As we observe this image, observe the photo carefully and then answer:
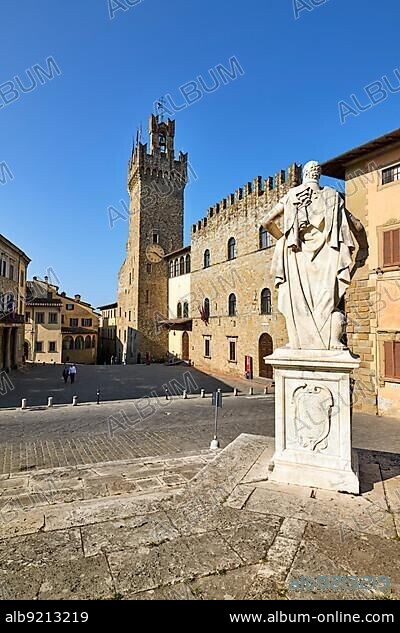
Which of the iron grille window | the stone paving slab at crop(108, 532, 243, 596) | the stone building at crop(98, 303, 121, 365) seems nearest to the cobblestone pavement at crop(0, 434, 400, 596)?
the stone paving slab at crop(108, 532, 243, 596)

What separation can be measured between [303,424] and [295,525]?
1.12 meters

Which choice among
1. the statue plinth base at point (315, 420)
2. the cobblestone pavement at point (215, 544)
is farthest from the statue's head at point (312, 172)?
the cobblestone pavement at point (215, 544)

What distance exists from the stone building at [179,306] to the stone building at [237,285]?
6.74ft

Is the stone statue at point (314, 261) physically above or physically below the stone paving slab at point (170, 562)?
above

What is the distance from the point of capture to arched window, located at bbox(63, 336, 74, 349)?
4994cm

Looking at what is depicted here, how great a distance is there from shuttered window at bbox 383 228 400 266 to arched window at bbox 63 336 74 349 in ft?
144

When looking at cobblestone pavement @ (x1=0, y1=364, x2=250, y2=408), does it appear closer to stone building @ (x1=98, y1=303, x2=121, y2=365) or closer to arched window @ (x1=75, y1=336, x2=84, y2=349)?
arched window @ (x1=75, y1=336, x2=84, y2=349)

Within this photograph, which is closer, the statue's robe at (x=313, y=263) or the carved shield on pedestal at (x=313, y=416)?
the carved shield on pedestal at (x=313, y=416)

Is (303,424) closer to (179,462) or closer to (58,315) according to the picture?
(179,462)

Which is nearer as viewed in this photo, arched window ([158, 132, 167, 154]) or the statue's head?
the statue's head

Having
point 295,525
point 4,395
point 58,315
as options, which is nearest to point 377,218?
point 295,525

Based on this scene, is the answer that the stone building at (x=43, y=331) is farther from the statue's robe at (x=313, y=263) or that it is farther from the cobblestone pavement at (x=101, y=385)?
the statue's robe at (x=313, y=263)

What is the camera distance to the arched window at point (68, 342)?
4994 cm
